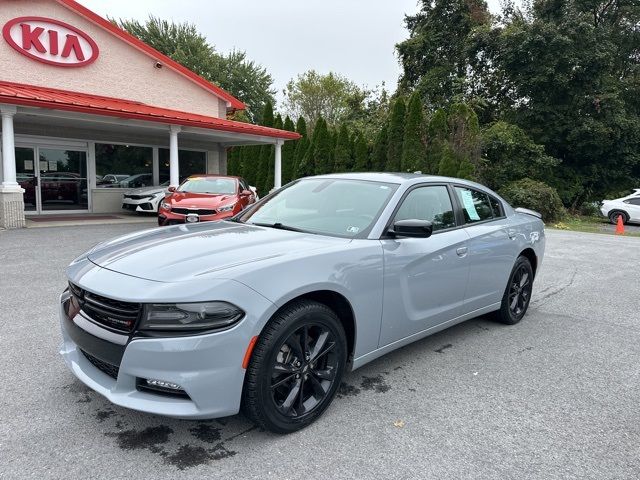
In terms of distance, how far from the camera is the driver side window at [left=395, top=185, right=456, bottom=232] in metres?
3.62

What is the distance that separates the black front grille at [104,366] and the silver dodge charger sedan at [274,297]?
0.01 m

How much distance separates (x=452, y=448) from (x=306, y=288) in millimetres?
1209

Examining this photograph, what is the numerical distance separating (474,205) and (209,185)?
845 centimetres

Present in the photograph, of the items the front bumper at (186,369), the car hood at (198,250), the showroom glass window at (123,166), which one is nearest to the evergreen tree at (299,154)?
the showroom glass window at (123,166)

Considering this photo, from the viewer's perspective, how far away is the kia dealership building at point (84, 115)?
1248cm

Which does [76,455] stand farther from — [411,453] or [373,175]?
[373,175]

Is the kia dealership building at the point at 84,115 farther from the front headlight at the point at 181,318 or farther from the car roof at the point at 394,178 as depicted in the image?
the front headlight at the point at 181,318

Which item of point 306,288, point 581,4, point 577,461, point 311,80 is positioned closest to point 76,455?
point 306,288

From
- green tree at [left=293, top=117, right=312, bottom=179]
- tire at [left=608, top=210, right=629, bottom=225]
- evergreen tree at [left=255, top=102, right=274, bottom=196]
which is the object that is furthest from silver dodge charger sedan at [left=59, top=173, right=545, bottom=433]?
tire at [left=608, top=210, right=629, bottom=225]

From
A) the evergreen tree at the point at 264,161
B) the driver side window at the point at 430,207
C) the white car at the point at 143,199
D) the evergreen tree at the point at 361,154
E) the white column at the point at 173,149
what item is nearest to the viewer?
the driver side window at the point at 430,207

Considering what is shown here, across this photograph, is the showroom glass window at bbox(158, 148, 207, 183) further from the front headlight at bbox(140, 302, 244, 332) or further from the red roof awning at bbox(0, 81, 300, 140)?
the front headlight at bbox(140, 302, 244, 332)

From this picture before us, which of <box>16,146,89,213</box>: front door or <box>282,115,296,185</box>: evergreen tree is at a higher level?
<box>282,115,296,185</box>: evergreen tree

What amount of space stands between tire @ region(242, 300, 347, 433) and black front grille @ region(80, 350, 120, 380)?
718 mm

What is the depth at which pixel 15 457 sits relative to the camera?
2.36 meters
